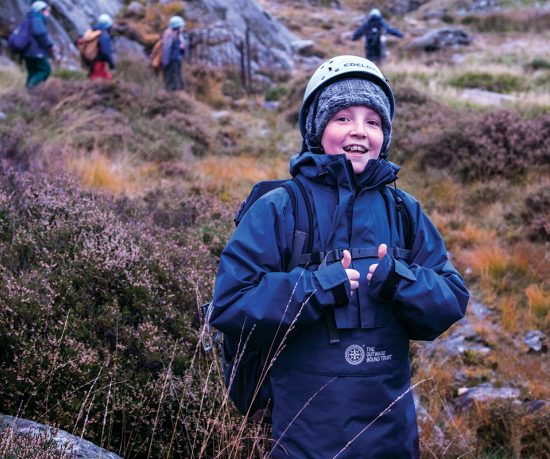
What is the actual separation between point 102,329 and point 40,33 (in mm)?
10663

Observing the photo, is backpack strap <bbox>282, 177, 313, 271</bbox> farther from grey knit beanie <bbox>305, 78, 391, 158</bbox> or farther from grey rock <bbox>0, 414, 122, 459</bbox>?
grey rock <bbox>0, 414, 122, 459</bbox>

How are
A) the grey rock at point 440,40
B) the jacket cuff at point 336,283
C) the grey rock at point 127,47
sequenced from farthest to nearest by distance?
the grey rock at point 440,40 < the grey rock at point 127,47 < the jacket cuff at point 336,283

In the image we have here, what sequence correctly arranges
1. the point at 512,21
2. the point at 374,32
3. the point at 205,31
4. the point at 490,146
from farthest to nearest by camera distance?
the point at 512,21
the point at 205,31
the point at 374,32
the point at 490,146

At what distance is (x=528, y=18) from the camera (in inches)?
1188

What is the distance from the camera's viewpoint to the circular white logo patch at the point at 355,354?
233cm

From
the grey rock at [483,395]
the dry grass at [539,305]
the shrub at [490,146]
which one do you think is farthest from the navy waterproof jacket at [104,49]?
the grey rock at [483,395]

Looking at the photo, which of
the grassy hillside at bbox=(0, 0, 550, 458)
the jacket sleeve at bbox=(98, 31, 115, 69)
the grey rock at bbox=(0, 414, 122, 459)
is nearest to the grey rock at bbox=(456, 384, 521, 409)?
the grassy hillside at bbox=(0, 0, 550, 458)

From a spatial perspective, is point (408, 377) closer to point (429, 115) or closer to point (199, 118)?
point (429, 115)

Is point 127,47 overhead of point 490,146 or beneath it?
overhead

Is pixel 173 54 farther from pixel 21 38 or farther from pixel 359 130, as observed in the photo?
pixel 359 130

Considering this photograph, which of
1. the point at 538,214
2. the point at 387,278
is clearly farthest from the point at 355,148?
the point at 538,214

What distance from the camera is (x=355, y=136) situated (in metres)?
2.66

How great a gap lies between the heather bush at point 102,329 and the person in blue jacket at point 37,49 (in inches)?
348

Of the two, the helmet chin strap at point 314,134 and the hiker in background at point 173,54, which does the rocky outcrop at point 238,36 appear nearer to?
the hiker in background at point 173,54
